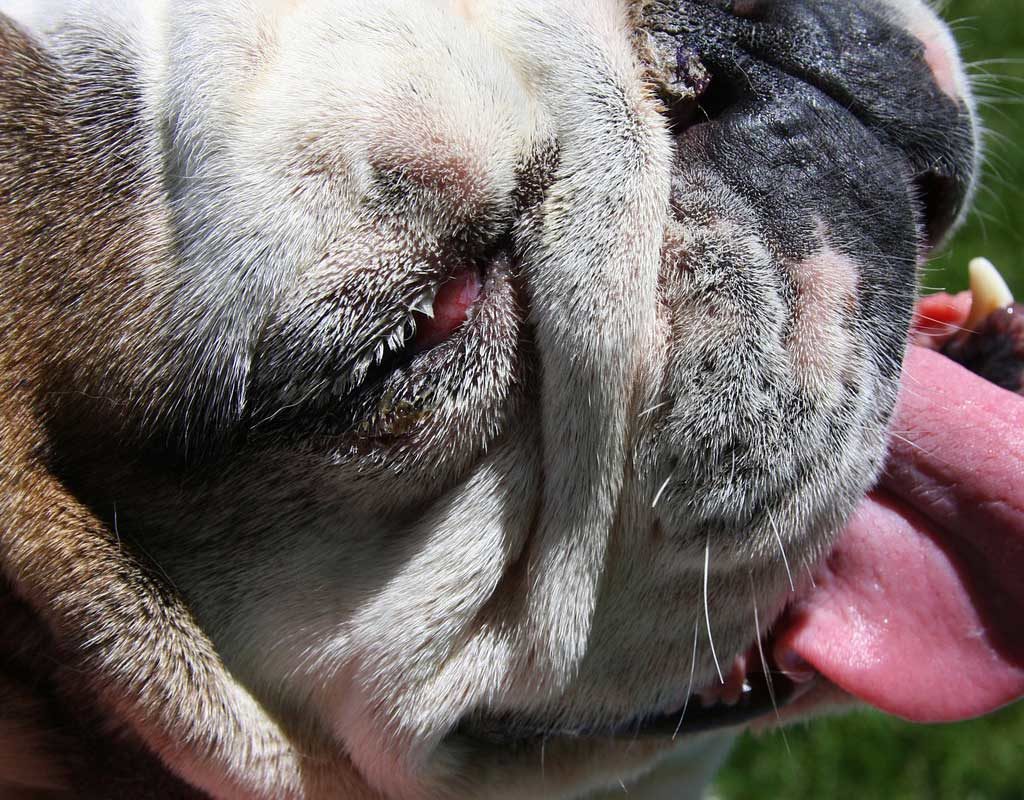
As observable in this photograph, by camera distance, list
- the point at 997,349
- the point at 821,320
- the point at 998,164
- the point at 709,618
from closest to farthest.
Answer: the point at 821,320 → the point at 709,618 → the point at 997,349 → the point at 998,164

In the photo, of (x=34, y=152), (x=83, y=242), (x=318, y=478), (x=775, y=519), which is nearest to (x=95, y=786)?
(x=318, y=478)

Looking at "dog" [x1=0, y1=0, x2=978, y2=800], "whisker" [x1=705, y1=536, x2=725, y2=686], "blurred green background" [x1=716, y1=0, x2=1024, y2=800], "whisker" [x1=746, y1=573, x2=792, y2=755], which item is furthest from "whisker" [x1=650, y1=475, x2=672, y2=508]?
"blurred green background" [x1=716, y1=0, x2=1024, y2=800]

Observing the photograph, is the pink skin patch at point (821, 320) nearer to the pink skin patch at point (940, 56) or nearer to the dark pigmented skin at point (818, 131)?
the dark pigmented skin at point (818, 131)

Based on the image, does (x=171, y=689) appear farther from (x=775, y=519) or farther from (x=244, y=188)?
(x=775, y=519)

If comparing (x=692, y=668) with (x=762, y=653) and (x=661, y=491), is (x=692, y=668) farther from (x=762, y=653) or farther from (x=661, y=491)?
(x=661, y=491)

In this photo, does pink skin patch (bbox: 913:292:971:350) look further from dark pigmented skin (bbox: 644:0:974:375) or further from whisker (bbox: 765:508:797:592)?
whisker (bbox: 765:508:797:592)

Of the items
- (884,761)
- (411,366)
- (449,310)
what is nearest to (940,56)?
(449,310)

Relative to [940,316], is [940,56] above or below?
above
